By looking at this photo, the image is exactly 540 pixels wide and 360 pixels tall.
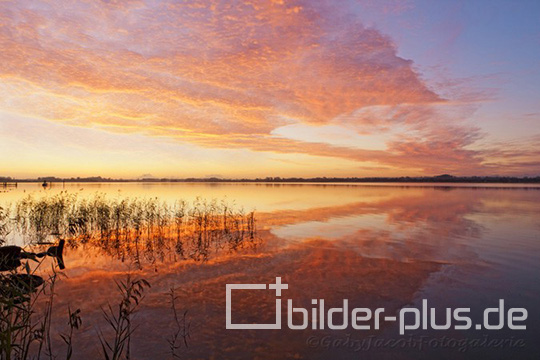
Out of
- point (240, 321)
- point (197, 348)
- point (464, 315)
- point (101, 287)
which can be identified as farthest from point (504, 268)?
point (101, 287)

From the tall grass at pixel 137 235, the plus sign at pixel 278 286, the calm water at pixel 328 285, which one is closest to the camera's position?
the calm water at pixel 328 285

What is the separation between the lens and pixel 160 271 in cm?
1427

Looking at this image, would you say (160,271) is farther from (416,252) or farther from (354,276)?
(416,252)
